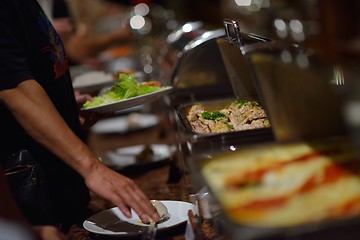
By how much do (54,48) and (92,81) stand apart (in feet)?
4.52

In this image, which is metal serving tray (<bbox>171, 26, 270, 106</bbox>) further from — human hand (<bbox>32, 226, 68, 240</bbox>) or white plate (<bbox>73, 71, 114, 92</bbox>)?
human hand (<bbox>32, 226, 68, 240</bbox>)

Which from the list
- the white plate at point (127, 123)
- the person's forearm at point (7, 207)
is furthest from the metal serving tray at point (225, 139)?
the white plate at point (127, 123)

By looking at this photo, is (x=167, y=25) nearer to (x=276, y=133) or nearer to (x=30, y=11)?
(x=30, y=11)

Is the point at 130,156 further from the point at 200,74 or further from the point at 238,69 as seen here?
the point at 238,69

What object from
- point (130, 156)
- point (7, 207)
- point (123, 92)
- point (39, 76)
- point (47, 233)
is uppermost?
point (39, 76)

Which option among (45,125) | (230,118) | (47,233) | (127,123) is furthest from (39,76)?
(127,123)

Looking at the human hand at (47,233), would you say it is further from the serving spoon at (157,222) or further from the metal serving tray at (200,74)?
the metal serving tray at (200,74)

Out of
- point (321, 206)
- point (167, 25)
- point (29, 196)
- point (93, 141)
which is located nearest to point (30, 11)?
point (29, 196)

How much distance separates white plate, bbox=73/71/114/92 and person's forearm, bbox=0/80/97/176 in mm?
1651

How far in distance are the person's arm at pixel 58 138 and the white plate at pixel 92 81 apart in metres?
1.65

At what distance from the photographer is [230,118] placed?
8.10 ft

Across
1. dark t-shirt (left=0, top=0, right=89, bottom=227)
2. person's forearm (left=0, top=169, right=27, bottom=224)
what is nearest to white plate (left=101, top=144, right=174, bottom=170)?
dark t-shirt (left=0, top=0, right=89, bottom=227)

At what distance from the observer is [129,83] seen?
3020 mm

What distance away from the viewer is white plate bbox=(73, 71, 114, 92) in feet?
12.4
